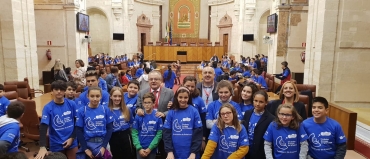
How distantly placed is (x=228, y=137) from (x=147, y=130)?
1.03 metres

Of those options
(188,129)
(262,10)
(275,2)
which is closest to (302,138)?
(188,129)

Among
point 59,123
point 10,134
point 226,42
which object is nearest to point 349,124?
point 59,123

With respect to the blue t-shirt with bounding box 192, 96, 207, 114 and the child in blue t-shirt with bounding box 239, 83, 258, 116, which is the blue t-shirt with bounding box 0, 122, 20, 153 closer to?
the blue t-shirt with bounding box 192, 96, 207, 114

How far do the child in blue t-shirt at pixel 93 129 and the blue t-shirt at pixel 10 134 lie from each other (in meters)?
0.65

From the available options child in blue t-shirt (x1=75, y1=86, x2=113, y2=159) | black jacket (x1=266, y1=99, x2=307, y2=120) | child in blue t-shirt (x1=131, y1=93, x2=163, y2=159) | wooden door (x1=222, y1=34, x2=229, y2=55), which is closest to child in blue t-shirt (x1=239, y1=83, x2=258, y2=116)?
black jacket (x1=266, y1=99, x2=307, y2=120)

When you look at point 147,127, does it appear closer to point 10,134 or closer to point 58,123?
point 58,123

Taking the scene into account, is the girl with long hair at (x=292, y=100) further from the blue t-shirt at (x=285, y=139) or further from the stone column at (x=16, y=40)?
the stone column at (x=16, y=40)

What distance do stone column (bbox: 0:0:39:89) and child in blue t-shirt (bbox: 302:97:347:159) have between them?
321 inches

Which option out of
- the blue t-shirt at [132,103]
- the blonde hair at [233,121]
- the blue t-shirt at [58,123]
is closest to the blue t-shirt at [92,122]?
the blue t-shirt at [58,123]

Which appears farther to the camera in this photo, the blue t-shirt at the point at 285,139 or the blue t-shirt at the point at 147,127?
the blue t-shirt at the point at 147,127

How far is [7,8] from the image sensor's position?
25.4 ft

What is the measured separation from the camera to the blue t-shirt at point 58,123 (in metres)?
3.44

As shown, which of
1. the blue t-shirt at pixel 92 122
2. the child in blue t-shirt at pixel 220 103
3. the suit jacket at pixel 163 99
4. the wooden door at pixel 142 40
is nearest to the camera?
the blue t-shirt at pixel 92 122

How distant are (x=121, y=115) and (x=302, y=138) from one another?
2.19 meters
